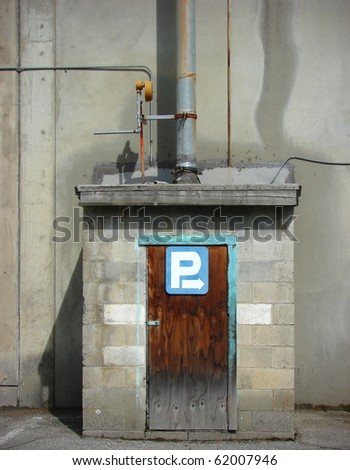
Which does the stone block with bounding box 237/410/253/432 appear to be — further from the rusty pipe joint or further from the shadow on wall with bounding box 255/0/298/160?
the shadow on wall with bounding box 255/0/298/160

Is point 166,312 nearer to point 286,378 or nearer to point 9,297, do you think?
point 286,378

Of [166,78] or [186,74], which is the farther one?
[166,78]

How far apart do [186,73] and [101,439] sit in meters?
4.48

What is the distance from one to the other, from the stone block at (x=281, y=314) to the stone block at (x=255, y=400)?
74 cm

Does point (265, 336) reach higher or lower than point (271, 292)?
lower

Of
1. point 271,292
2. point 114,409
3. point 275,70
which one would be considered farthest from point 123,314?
point 275,70

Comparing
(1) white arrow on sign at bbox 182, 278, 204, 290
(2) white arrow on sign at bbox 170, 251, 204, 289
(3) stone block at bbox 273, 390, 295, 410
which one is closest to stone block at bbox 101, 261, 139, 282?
(2) white arrow on sign at bbox 170, 251, 204, 289

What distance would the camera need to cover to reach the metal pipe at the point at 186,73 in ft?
25.9

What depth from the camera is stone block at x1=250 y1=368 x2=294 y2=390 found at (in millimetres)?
6605

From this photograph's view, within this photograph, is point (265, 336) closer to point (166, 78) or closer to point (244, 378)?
point (244, 378)

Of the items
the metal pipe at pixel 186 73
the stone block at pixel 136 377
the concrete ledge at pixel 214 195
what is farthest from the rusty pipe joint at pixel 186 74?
the stone block at pixel 136 377

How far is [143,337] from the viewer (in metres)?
6.66

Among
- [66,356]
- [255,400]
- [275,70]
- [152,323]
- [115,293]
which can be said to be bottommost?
[255,400]

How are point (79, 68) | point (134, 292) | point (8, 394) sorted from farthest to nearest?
point (79, 68), point (8, 394), point (134, 292)
